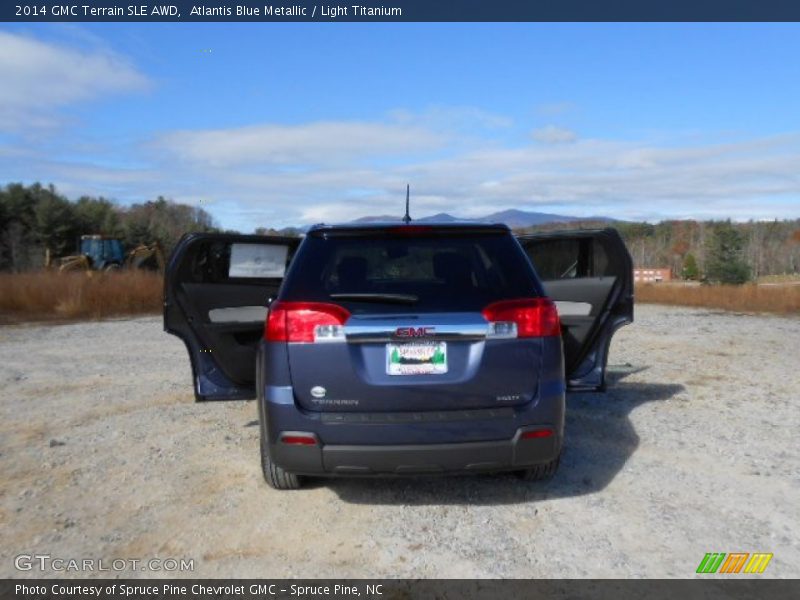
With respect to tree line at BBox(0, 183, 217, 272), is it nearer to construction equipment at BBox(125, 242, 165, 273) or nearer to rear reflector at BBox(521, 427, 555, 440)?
construction equipment at BBox(125, 242, 165, 273)

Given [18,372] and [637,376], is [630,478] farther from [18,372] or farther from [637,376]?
[18,372]

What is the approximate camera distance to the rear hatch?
3.76 meters

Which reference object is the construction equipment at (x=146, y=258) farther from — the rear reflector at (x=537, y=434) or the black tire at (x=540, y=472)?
the rear reflector at (x=537, y=434)

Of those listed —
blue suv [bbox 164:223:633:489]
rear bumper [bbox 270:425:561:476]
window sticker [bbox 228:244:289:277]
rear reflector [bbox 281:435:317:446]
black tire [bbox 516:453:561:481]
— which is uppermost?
window sticker [bbox 228:244:289:277]

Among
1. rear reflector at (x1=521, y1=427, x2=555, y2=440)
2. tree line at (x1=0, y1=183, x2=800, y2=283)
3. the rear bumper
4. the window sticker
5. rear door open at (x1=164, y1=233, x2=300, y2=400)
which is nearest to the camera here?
the rear bumper

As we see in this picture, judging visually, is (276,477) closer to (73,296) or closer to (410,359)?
(410,359)

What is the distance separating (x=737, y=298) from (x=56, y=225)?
157ft

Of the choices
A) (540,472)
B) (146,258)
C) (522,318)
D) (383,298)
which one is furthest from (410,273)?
(146,258)

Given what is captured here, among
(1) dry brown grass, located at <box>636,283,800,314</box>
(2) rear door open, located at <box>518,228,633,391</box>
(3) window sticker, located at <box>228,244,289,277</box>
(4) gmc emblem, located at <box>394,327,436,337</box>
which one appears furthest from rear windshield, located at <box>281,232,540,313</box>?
(1) dry brown grass, located at <box>636,283,800,314</box>

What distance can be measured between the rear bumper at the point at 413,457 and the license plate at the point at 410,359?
40 centimetres

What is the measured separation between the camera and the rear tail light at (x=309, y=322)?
12.4 feet

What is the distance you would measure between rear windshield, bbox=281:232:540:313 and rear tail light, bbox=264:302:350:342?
5 centimetres

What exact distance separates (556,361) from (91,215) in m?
61.8

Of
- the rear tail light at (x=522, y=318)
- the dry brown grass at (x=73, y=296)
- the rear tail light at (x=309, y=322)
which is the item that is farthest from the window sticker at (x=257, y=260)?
the dry brown grass at (x=73, y=296)
